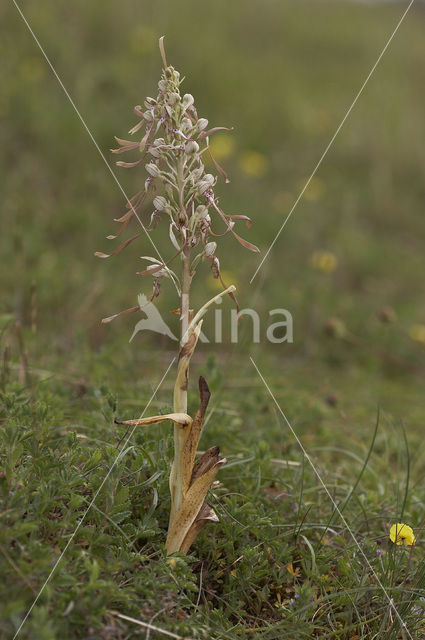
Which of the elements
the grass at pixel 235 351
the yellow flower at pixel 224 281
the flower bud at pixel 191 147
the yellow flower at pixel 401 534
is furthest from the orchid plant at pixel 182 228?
the yellow flower at pixel 224 281

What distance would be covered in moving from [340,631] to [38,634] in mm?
806

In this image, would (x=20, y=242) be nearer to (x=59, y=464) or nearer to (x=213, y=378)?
(x=213, y=378)

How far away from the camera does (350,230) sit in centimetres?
522

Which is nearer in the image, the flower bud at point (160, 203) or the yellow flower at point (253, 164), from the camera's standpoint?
the flower bud at point (160, 203)

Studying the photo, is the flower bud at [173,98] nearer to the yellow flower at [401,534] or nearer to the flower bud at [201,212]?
the flower bud at [201,212]

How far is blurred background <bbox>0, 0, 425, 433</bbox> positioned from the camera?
338 cm

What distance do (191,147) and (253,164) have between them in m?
4.09

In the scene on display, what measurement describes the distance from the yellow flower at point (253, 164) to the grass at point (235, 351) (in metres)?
0.06

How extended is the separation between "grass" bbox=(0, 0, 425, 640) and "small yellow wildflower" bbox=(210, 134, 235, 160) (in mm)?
94

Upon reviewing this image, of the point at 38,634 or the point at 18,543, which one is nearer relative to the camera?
the point at 38,634

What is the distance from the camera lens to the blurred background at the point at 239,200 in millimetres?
3383

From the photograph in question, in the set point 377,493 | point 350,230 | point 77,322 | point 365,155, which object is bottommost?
point 377,493

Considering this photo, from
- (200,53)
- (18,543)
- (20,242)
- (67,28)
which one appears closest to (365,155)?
(200,53)

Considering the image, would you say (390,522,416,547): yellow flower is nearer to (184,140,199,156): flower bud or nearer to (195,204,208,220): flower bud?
(195,204,208,220): flower bud
